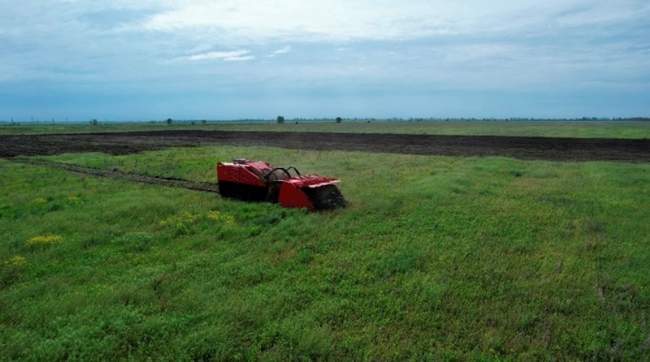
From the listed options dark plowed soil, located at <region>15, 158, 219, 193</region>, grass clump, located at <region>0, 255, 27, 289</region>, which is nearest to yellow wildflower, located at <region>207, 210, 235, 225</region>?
grass clump, located at <region>0, 255, 27, 289</region>

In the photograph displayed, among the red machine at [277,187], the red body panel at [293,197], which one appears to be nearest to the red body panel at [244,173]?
the red machine at [277,187]

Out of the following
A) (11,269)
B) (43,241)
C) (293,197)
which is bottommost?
(11,269)

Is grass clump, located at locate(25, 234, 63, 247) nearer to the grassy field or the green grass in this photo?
the green grass

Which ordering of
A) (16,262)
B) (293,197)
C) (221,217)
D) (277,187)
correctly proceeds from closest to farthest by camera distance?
(16,262) → (221,217) → (293,197) → (277,187)

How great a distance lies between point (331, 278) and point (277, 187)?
20.2 ft

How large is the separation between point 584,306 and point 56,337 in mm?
7499

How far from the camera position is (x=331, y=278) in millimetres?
7809

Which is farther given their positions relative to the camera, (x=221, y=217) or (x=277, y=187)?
(x=277, y=187)

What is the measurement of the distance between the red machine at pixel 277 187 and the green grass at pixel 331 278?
549 mm

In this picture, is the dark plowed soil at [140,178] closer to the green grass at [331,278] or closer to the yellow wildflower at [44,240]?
the green grass at [331,278]

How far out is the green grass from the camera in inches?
230

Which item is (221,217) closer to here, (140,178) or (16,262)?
(16,262)

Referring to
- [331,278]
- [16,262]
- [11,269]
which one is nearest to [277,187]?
[331,278]

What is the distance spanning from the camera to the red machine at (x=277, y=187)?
1236 centimetres
